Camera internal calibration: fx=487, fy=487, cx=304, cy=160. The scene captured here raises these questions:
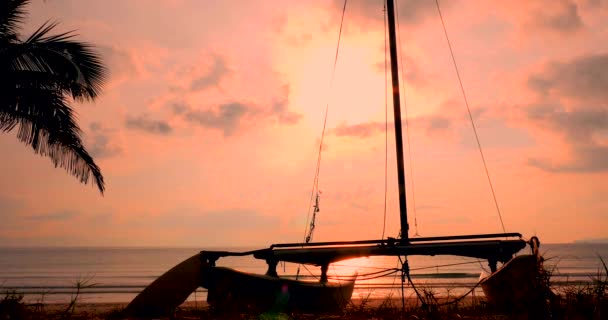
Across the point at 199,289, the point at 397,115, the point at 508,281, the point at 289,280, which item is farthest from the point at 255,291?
the point at 199,289

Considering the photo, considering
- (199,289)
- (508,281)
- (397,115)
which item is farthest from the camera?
(199,289)

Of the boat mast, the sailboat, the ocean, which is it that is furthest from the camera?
the ocean

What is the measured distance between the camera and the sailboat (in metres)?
10.8

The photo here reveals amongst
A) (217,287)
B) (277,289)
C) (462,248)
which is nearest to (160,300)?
(217,287)

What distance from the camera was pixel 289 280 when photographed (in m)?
12.2

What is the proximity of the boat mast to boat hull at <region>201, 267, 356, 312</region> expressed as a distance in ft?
12.4

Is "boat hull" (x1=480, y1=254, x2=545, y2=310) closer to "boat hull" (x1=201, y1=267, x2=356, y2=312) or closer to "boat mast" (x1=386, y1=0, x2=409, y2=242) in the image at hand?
"boat mast" (x1=386, y1=0, x2=409, y2=242)

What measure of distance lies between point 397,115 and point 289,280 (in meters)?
6.90

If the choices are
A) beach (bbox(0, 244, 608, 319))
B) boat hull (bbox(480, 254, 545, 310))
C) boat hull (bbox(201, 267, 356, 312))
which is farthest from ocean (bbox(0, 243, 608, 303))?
boat hull (bbox(201, 267, 356, 312))

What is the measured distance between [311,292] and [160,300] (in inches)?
149

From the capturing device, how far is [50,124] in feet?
40.4

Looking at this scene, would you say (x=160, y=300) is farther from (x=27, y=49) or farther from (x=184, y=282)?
(x=27, y=49)

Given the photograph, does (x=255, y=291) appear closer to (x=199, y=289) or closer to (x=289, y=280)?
(x=289, y=280)

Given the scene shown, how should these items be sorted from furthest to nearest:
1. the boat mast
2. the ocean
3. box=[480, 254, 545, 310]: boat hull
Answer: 1. the ocean
2. the boat mast
3. box=[480, 254, 545, 310]: boat hull
